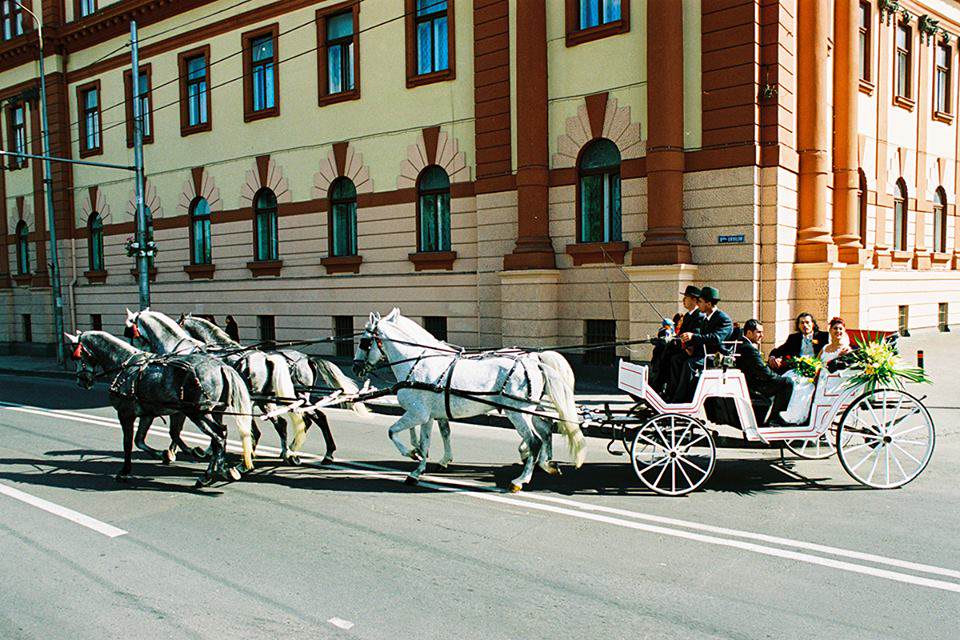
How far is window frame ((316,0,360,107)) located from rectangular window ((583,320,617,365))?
29.5 feet

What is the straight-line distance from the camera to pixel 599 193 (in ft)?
52.3

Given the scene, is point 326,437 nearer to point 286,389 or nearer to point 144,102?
point 286,389

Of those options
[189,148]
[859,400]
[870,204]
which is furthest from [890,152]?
[189,148]

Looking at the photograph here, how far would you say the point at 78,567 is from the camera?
589 centimetres

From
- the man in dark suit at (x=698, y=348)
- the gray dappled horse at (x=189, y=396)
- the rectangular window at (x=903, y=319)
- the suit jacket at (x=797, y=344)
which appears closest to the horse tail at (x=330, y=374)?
the gray dappled horse at (x=189, y=396)

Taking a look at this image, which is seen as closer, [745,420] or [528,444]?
[745,420]

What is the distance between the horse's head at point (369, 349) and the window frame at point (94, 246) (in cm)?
2182

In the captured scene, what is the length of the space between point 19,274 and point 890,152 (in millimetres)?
Answer: 31369

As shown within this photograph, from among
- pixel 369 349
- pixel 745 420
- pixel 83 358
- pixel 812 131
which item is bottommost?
pixel 745 420

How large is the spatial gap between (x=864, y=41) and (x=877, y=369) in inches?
599

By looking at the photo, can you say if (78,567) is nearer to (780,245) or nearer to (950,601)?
(950,601)

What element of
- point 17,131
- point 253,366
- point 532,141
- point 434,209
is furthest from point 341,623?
point 17,131

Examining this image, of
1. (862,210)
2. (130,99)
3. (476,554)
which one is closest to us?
(476,554)

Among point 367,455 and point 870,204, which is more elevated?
point 870,204
